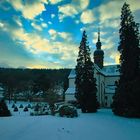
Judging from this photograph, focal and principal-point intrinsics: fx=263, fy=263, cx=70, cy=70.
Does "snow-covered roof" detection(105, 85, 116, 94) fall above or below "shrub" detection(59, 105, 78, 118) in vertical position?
above

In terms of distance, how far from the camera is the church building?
227 ft

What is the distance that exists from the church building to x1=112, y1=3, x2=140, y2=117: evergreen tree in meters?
28.8

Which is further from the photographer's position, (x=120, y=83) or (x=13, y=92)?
(x=13, y=92)

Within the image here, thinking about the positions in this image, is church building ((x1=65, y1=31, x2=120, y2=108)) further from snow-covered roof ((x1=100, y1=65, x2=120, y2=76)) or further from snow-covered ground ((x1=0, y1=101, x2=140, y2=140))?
snow-covered ground ((x1=0, y1=101, x2=140, y2=140))

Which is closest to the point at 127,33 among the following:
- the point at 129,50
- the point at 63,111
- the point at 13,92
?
the point at 129,50

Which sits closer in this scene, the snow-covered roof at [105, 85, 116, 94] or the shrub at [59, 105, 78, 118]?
the shrub at [59, 105, 78, 118]

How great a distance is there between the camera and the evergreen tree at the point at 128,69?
35.5 metres

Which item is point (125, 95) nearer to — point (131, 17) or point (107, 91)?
point (131, 17)

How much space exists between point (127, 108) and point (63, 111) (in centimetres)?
879

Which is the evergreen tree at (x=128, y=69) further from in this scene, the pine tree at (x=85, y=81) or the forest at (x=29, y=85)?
the forest at (x=29, y=85)

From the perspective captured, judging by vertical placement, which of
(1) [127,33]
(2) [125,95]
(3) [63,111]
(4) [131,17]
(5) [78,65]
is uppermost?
(4) [131,17]

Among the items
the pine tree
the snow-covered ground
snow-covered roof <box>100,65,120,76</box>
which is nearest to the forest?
snow-covered roof <box>100,65,120,76</box>

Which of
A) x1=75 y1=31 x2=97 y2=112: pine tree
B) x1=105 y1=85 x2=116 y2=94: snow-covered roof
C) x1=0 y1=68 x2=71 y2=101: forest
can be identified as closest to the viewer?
x1=75 y1=31 x2=97 y2=112: pine tree

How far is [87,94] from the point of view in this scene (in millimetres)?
46469
